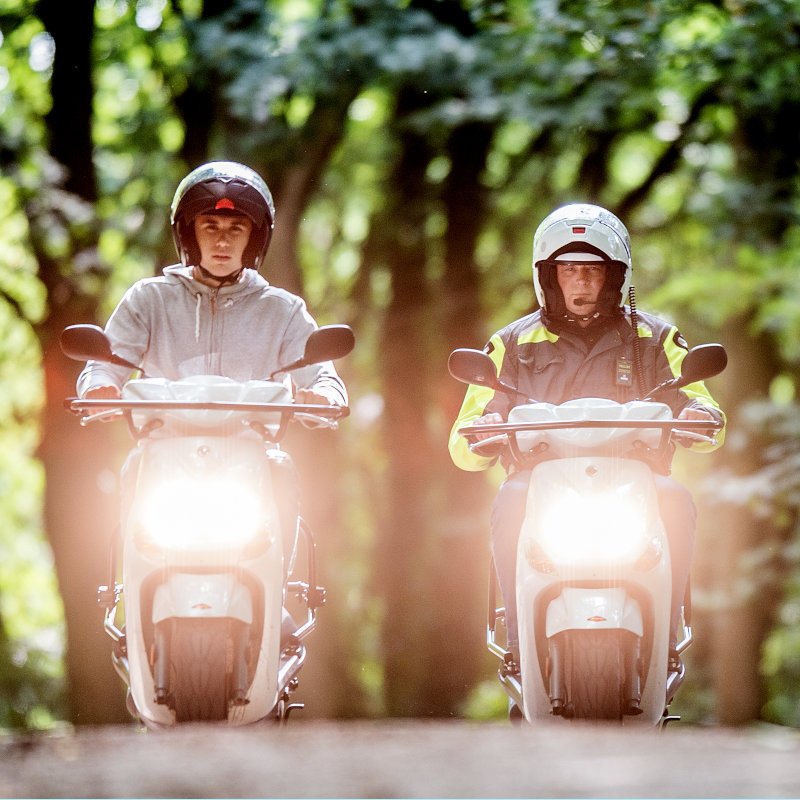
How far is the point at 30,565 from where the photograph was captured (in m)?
21.9

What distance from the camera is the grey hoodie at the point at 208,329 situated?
5.85 m

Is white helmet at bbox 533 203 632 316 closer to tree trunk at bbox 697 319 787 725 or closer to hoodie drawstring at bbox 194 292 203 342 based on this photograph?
hoodie drawstring at bbox 194 292 203 342

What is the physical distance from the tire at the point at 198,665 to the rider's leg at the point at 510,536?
1170mm

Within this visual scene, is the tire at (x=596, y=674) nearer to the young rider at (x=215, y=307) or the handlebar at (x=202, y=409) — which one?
the handlebar at (x=202, y=409)

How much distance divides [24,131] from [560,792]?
8857mm

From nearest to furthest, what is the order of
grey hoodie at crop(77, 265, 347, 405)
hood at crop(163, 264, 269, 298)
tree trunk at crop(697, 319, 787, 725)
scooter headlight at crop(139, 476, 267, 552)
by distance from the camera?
scooter headlight at crop(139, 476, 267, 552)
grey hoodie at crop(77, 265, 347, 405)
hood at crop(163, 264, 269, 298)
tree trunk at crop(697, 319, 787, 725)

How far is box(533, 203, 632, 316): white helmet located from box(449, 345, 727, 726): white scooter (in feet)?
2.50

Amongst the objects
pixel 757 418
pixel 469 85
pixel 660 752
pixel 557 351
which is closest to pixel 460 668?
pixel 757 418

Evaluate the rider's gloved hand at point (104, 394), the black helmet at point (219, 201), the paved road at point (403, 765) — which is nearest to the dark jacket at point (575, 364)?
the black helmet at point (219, 201)

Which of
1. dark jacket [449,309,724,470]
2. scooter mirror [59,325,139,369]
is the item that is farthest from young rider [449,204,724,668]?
scooter mirror [59,325,139,369]

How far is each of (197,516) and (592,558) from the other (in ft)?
4.61

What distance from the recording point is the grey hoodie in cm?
585

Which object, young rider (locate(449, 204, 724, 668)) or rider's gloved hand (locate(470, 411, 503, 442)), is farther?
young rider (locate(449, 204, 724, 668))

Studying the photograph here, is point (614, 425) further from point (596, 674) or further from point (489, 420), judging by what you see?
point (596, 674)
